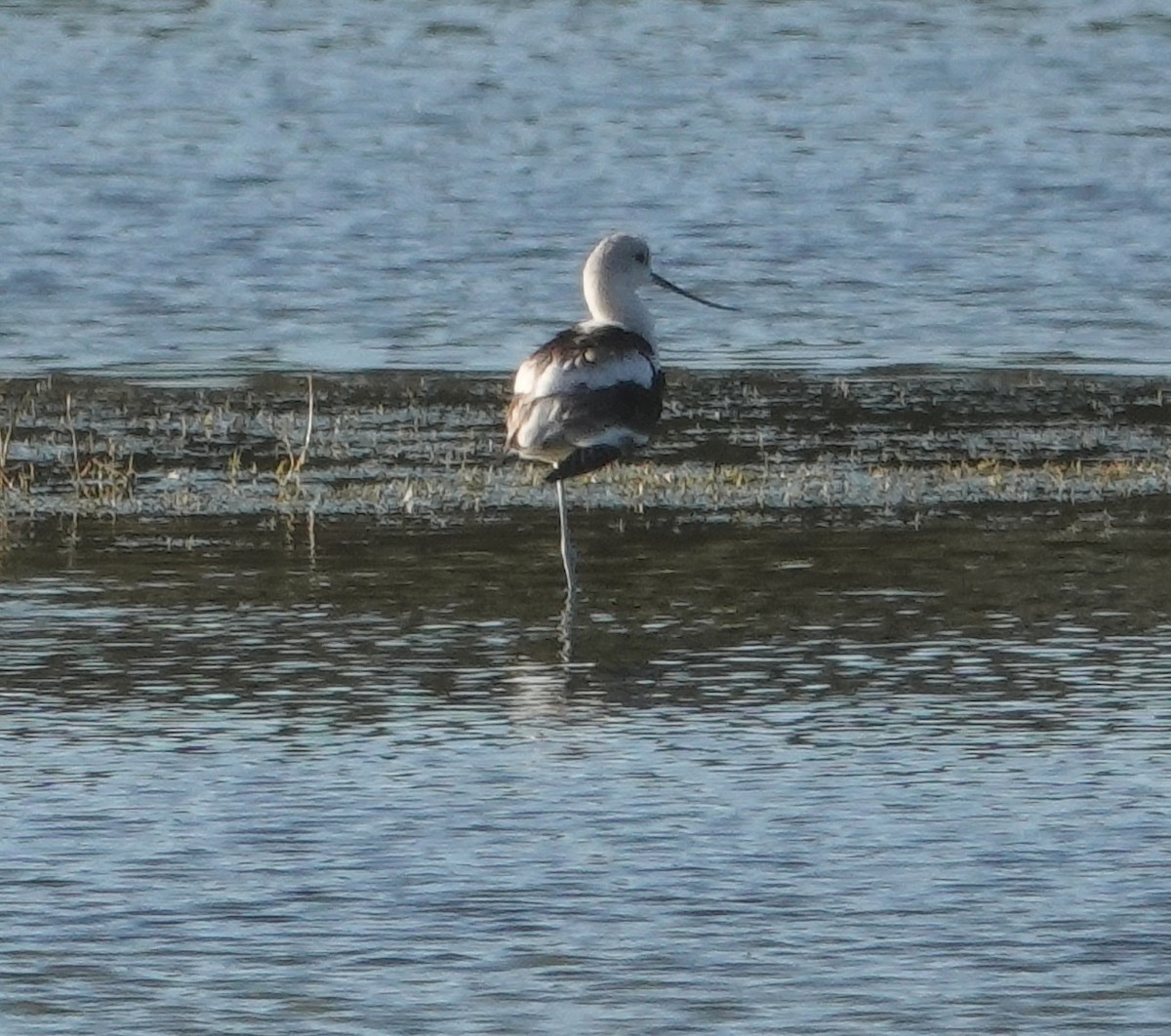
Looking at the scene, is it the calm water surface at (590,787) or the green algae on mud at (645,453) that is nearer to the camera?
the calm water surface at (590,787)

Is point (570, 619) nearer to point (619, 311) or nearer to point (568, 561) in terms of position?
point (568, 561)

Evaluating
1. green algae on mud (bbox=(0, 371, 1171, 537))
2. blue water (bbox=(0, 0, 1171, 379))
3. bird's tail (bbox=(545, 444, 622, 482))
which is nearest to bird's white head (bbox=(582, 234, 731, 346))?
green algae on mud (bbox=(0, 371, 1171, 537))

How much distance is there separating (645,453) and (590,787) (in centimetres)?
615

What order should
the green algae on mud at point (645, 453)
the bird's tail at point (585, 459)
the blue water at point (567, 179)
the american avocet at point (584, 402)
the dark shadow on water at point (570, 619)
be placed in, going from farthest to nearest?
1. the blue water at point (567, 179)
2. the green algae on mud at point (645, 453)
3. the american avocet at point (584, 402)
4. the bird's tail at point (585, 459)
5. the dark shadow on water at point (570, 619)

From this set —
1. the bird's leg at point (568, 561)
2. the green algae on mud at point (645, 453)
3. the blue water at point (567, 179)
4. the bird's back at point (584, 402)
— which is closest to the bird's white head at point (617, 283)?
the bird's back at point (584, 402)

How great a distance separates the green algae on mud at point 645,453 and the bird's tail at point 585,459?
3.05 feet

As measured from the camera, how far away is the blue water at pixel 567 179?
19.7 metres

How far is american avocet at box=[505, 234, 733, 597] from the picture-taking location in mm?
11672

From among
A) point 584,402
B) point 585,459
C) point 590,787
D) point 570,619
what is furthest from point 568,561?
point 590,787

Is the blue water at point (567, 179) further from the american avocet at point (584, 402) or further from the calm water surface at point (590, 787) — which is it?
the calm water surface at point (590, 787)

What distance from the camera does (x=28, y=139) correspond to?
2755cm

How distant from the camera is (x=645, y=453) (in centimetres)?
1441

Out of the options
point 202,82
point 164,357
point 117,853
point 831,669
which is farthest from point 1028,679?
point 202,82

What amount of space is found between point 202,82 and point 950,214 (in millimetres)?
9154
